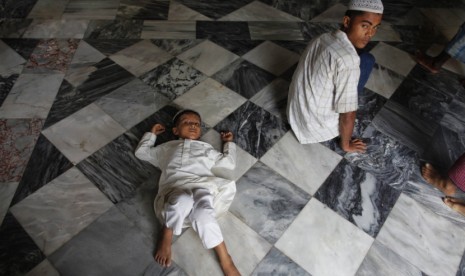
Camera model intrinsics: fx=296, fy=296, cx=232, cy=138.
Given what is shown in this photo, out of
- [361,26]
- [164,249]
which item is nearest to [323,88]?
[361,26]

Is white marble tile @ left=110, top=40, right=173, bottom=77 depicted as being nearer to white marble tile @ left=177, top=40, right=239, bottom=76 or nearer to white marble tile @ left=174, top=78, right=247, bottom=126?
white marble tile @ left=177, top=40, right=239, bottom=76

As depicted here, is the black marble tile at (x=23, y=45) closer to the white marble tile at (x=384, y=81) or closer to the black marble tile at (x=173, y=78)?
the black marble tile at (x=173, y=78)

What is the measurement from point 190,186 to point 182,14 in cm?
190

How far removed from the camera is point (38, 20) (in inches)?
97.3

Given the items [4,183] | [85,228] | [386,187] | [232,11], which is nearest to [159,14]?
[232,11]

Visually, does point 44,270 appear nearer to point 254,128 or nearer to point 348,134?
point 254,128

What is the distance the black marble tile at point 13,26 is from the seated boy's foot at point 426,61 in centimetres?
310

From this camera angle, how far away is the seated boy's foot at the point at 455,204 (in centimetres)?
144

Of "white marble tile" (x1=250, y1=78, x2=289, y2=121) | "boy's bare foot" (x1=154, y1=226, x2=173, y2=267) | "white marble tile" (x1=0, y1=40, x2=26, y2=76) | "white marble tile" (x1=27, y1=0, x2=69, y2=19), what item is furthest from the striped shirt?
"white marble tile" (x1=27, y1=0, x2=69, y2=19)

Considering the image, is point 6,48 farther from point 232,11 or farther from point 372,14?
point 372,14

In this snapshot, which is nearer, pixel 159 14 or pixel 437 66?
pixel 437 66

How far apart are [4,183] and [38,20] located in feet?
5.46

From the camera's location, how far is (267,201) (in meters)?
1.44

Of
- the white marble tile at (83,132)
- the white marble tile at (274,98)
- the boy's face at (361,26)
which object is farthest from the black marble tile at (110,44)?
the boy's face at (361,26)
